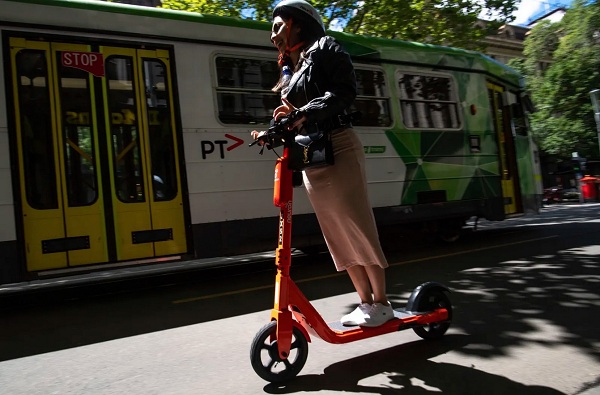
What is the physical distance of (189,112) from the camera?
6.09 metres

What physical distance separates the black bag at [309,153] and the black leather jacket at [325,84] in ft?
0.20

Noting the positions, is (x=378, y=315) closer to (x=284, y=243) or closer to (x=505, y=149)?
(x=284, y=243)

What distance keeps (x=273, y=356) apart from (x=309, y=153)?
45.1 inches

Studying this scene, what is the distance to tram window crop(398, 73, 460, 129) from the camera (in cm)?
789

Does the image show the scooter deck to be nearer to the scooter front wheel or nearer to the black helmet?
the scooter front wheel

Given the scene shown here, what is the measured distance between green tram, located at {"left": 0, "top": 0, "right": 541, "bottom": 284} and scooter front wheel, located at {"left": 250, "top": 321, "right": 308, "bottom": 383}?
3.31 meters

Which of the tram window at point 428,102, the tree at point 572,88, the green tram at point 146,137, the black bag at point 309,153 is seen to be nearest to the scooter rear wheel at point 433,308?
the black bag at point 309,153

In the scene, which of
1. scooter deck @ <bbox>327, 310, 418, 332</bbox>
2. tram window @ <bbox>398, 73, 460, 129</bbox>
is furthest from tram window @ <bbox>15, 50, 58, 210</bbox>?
tram window @ <bbox>398, 73, 460, 129</bbox>

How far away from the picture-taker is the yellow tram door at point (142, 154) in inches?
223

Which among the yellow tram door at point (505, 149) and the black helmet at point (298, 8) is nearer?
the black helmet at point (298, 8)

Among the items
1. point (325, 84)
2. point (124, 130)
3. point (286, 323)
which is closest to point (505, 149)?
point (124, 130)

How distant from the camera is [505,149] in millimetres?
9617

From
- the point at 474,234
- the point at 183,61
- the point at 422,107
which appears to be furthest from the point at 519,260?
the point at 183,61

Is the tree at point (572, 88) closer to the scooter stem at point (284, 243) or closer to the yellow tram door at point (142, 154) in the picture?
the yellow tram door at point (142, 154)
